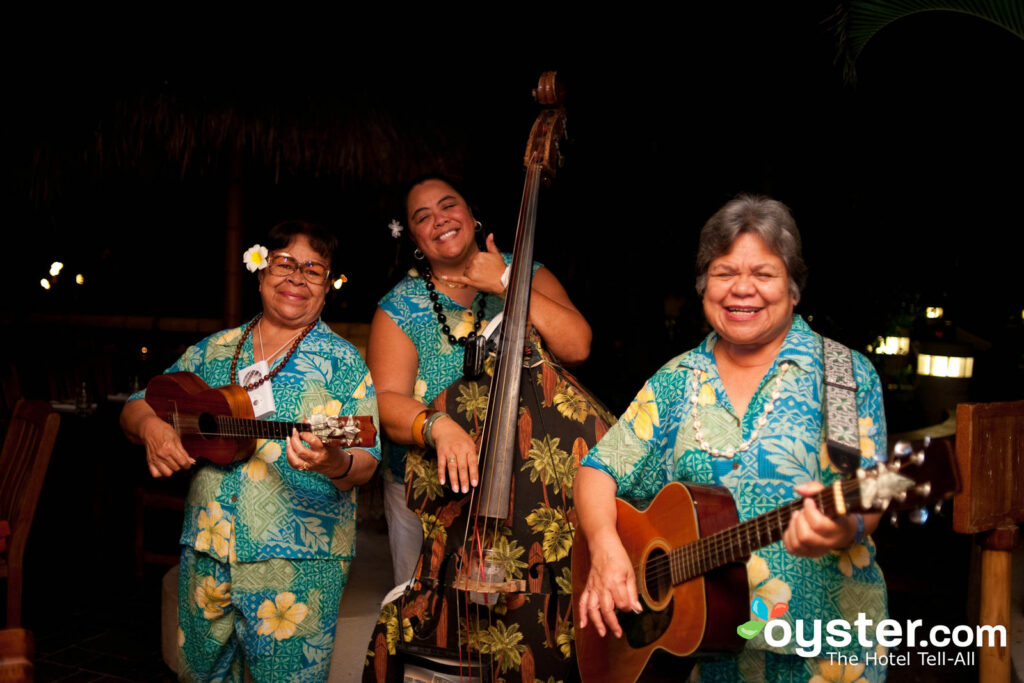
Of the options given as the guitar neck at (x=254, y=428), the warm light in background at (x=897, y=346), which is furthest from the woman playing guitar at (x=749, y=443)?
the warm light in background at (x=897, y=346)

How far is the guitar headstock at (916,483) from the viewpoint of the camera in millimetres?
1399

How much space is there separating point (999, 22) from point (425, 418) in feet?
8.85

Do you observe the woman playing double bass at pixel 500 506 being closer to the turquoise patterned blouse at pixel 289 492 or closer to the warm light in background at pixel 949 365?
the turquoise patterned blouse at pixel 289 492

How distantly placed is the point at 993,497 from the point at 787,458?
1092mm

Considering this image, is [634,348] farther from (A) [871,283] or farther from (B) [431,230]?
(B) [431,230]

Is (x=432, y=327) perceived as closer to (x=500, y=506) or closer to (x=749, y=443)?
(x=500, y=506)

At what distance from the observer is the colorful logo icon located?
5.78 ft

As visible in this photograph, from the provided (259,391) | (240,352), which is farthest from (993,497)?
(240,352)

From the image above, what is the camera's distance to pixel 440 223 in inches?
113

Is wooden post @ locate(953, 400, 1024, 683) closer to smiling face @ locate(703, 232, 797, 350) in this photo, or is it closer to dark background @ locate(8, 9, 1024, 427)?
smiling face @ locate(703, 232, 797, 350)

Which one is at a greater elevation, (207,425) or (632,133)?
(632,133)

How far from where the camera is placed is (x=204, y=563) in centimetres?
268

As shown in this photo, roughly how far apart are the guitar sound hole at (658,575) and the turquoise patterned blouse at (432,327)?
1110 mm

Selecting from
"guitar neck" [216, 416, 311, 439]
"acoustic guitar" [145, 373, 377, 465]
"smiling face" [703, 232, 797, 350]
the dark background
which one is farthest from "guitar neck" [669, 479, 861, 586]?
the dark background
